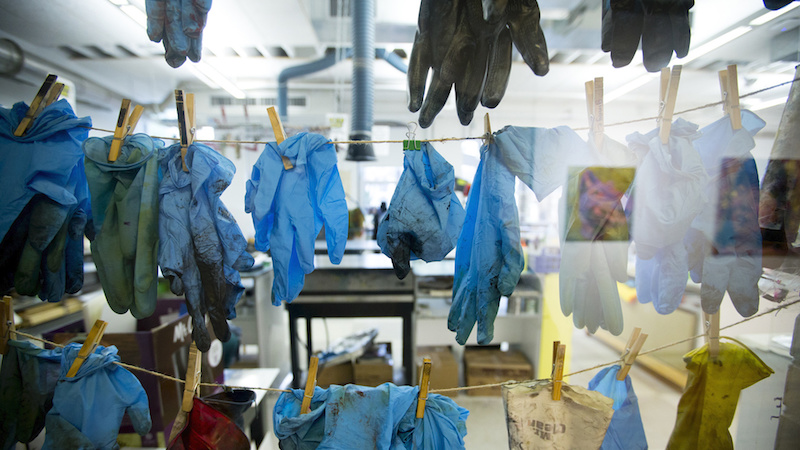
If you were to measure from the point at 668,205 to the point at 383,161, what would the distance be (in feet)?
6.34

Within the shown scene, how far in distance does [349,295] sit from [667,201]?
1625 mm

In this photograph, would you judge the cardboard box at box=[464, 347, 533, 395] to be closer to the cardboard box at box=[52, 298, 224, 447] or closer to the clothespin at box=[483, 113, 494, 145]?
the cardboard box at box=[52, 298, 224, 447]

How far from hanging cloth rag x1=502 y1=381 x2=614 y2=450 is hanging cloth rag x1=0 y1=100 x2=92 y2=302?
1.45 m

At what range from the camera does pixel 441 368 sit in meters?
2.12

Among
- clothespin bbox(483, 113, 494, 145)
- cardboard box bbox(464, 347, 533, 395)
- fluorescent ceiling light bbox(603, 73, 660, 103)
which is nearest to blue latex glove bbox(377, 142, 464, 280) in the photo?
clothespin bbox(483, 113, 494, 145)

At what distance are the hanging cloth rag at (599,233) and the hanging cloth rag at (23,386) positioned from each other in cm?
176

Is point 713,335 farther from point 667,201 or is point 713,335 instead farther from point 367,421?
point 367,421

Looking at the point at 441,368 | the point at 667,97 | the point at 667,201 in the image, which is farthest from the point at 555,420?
the point at 441,368

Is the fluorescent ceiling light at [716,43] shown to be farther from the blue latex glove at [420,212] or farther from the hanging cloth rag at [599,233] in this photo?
the blue latex glove at [420,212]

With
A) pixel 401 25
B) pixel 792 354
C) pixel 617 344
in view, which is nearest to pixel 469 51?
pixel 401 25

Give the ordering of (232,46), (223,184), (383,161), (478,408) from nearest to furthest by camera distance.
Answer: (223,184)
(232,46)
(478,408)
(383,161)

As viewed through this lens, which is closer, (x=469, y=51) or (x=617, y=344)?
(x=469, y=51)

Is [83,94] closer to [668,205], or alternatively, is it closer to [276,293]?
[276,293]

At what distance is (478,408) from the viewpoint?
1.65 meters
